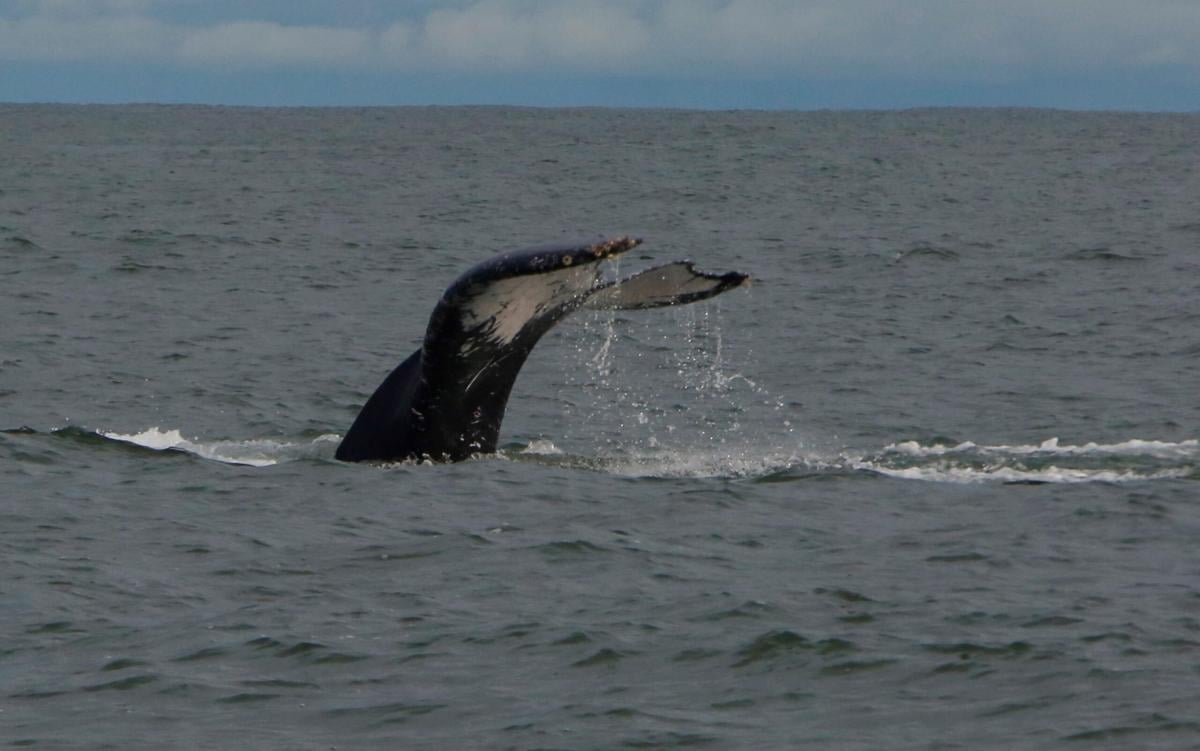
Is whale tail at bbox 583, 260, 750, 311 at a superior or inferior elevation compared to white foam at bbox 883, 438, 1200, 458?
superior

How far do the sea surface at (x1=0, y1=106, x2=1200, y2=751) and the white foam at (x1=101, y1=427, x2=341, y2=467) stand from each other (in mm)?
61

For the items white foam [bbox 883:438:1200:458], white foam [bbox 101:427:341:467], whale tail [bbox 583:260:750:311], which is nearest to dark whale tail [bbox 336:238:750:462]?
whale tail [bbox 583:260:750:311]

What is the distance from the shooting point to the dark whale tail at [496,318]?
961 cm

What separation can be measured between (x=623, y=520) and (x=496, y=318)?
1.70 m

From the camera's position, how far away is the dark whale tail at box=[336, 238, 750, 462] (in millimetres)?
9609

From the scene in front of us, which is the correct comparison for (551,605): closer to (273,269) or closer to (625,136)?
(273,269)

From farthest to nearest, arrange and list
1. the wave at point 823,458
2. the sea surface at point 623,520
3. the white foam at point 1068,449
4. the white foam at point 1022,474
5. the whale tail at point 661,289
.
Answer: the white foam at point 1068,449
the wave at point 823,458
the white foam at point 1022,474
the whale tail at point 661,289
the sea surface at point 623,520

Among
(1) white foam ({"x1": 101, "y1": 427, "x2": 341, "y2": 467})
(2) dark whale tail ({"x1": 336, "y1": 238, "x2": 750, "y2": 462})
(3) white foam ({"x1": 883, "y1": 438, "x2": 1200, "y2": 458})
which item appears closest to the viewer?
(2) dark whale tail ({"x1": 336, "y1": 238, "x2": 750, "y2": 462})

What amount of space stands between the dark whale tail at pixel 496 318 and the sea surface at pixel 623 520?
1.70ft

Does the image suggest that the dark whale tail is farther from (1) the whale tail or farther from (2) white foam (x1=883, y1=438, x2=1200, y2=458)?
(2) white foam (x1=883, y1=438, x2=1200, y2=458)

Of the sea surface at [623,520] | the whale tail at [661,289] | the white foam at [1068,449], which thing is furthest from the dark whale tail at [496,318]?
the white foam at [1068,449]

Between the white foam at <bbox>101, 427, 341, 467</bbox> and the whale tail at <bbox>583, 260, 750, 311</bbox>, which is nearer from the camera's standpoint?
the whale tail at <bbox>583, 260, 750, 311</bbox>

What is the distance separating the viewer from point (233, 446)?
14.0m

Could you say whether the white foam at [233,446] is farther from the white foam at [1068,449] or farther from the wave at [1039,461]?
the white foam at [1068,449]
